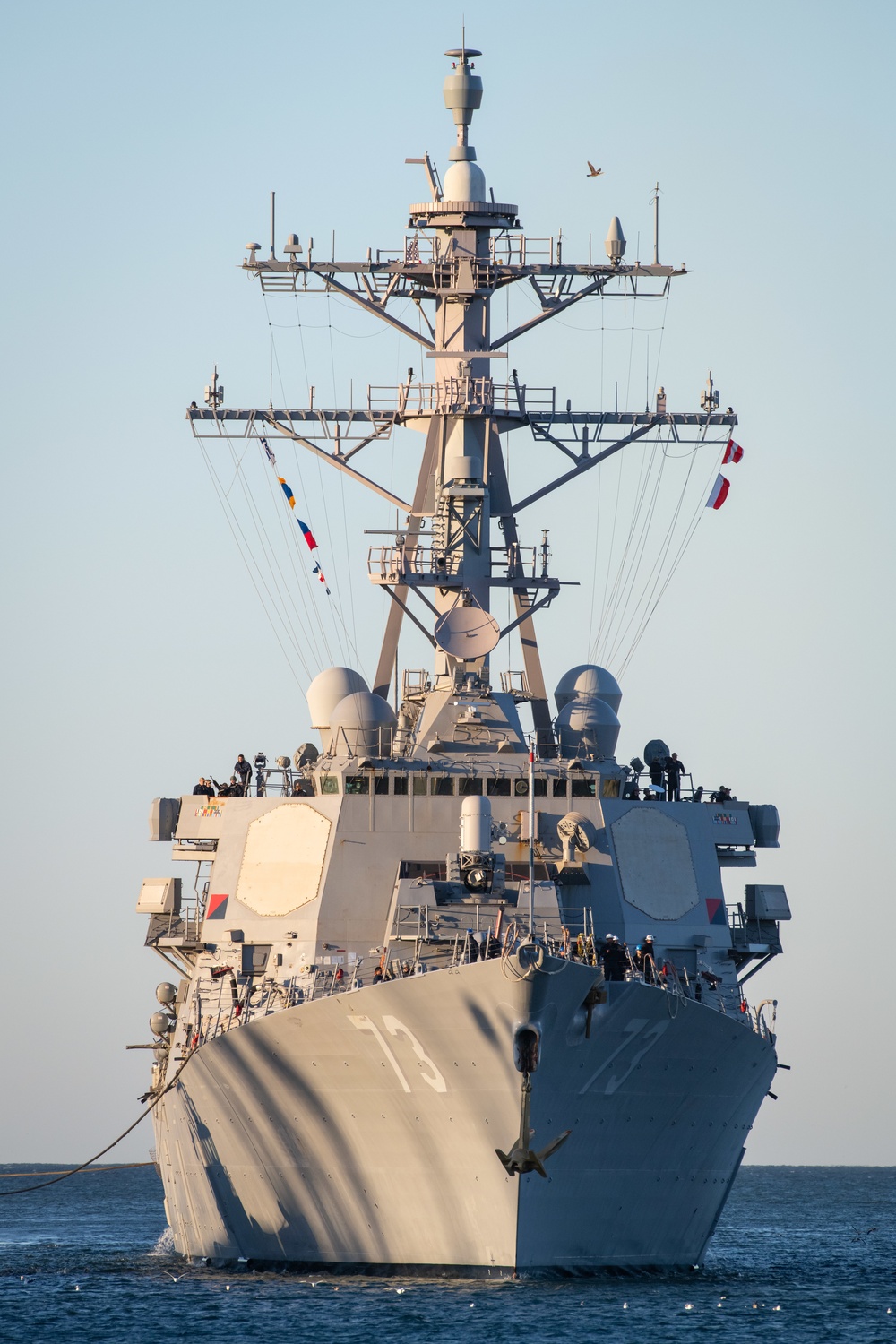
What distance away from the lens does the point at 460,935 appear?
86.4ft

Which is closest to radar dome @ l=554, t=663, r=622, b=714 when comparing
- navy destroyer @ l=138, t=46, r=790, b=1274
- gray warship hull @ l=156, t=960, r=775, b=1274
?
navy destroyer @ l=138, t=46, r=790, b=1274

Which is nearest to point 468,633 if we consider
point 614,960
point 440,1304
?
point 614,960

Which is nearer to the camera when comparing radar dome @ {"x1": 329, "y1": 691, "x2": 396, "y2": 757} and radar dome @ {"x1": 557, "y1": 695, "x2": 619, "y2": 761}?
radar dome @ {"x1": 329, "y1": 691, "x2": 396, "y2": 757}

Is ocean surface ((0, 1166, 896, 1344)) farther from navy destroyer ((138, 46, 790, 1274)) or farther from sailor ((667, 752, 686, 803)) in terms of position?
sailor ((667, 752, 686, 803))

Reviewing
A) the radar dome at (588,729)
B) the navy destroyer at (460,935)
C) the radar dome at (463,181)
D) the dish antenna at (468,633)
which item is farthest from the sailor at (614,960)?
the radar dome at (463,181)

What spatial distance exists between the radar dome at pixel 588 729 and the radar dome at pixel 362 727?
2369mm

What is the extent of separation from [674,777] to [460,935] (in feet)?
21.7

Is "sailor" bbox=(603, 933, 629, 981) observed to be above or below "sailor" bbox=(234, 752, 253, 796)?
below

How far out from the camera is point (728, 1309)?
1009 inches

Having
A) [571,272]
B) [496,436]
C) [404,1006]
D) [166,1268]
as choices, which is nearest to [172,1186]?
[166,1268]

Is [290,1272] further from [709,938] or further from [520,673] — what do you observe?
[520,673]

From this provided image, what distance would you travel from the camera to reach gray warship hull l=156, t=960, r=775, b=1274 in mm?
24047

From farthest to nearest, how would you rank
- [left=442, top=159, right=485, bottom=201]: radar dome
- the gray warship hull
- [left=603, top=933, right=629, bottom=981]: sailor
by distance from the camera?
1. [left=442, top=159, right=485, bottom=201]: radar dome
2. [left=603, top=933, right=629, bottom=981]: sailor
3. the gray warship hull

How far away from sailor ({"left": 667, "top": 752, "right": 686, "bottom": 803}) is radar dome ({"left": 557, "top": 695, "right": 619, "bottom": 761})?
4.34ft
